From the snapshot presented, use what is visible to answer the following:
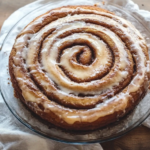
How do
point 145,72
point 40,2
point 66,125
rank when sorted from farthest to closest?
point 40,2 → point 145,72 → point 66,125

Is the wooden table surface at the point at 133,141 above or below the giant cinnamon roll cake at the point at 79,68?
below

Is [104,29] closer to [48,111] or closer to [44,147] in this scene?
[48,111]

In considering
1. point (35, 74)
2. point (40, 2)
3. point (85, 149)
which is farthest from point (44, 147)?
point (40, 2)

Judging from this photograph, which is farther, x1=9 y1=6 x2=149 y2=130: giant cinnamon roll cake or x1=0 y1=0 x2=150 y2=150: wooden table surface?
x1=0 y1=0 x2=150 y2=150: wooden table surface

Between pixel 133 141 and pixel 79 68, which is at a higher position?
pixel 79 68

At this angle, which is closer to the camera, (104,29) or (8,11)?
(104,29)

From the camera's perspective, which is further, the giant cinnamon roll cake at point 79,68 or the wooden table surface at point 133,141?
the wooden table surface at point 133,141

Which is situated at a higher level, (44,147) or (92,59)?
(92,59)

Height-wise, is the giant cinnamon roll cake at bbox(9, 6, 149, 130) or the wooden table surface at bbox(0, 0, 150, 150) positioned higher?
the giant cinnamon roll cake at bbox(9, 6, 149, 130)
